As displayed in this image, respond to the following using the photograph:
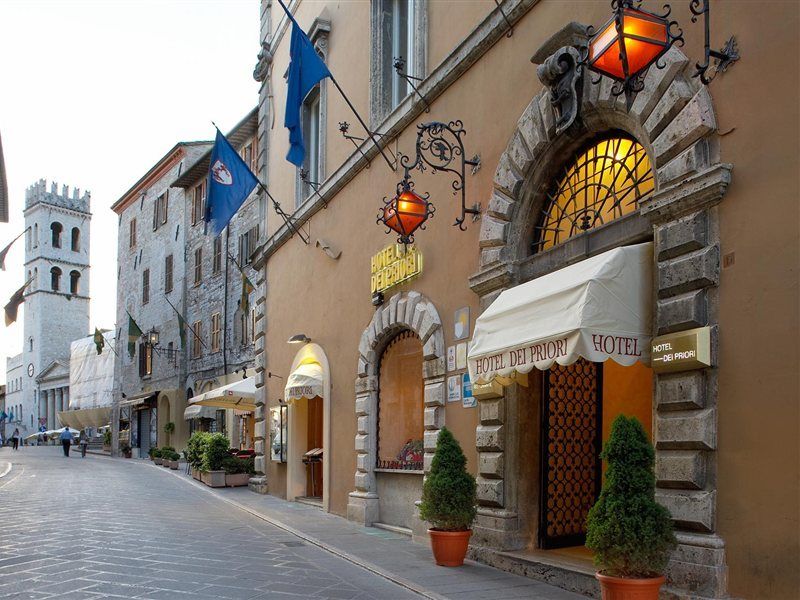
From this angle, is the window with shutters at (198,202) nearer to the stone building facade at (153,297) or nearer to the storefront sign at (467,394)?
the stone building facade at (153,297)

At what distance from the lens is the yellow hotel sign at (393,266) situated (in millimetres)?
10773

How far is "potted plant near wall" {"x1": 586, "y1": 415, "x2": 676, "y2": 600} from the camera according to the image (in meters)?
5.30

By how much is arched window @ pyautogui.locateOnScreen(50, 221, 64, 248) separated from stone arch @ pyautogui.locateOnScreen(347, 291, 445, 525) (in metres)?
70.7

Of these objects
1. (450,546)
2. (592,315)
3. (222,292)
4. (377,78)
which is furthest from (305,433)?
(222,292)

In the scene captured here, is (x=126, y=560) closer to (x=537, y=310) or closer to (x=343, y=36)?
(x=537, y=310)

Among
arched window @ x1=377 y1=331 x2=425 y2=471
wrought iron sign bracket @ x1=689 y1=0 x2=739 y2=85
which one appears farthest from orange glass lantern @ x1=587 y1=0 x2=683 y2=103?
arched window @ x1=377 y1=331 x2=425 y2=471

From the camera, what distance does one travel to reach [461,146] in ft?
29.8

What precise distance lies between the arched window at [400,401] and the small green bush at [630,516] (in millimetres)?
6042

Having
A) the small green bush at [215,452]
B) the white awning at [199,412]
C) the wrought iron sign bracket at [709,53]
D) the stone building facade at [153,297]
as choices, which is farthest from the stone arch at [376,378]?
the stone building facade at [153,297]

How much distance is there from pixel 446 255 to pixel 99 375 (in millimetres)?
46691

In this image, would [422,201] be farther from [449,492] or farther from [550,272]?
[449,492]

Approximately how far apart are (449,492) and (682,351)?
2967mm

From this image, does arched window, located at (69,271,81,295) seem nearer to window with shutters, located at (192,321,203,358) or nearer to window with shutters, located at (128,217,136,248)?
window with shutters, located at (128,217,136,248)

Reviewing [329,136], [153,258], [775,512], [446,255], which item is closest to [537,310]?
[775,512]
